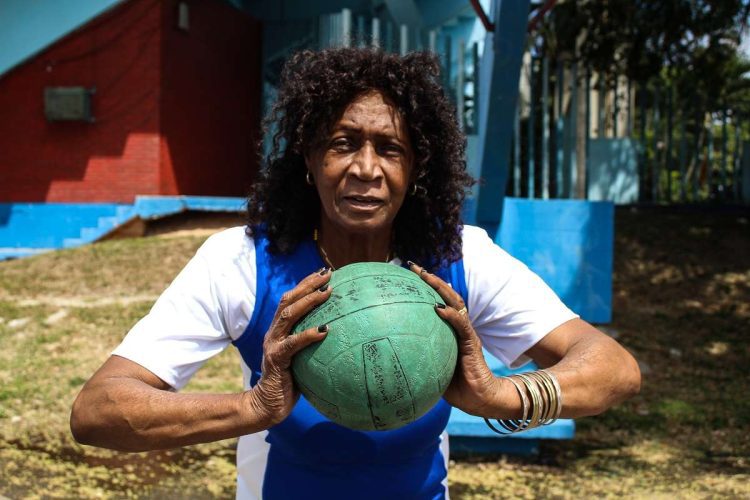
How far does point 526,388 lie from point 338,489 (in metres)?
0.64

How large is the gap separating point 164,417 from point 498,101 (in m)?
3.47

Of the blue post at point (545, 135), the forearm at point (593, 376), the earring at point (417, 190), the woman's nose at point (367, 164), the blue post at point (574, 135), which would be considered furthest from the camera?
the blue post at point (574, 135)

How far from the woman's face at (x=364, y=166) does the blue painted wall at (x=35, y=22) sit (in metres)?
9.55

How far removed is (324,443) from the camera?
7.52 feet

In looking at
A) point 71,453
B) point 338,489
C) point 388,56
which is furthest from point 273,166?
point 71,453

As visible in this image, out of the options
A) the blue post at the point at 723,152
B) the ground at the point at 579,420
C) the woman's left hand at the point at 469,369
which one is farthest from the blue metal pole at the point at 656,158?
the woman's left hand at the point at 469,369

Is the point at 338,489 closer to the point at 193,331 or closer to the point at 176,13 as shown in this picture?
the point at 193,331

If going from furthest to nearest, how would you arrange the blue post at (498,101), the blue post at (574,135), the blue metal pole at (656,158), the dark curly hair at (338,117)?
the blue metal pole at (656,158), the blue post at (574,135), the blue post at (498,101), the dark curly hair at (338,117)

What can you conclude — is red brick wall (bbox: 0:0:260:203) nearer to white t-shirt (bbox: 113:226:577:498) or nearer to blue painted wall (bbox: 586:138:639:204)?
blue painted wall (bbox: 586:138:639:204)

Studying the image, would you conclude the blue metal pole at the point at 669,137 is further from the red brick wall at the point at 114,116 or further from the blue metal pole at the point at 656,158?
the red brick wall at the point at 114,116

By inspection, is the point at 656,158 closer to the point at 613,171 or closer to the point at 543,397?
the point at 613,171

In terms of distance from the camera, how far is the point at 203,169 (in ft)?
40.6

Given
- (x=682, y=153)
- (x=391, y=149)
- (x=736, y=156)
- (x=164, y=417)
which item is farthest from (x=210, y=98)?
(x=164, y=417)

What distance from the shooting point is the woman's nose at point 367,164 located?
7.41 ft
